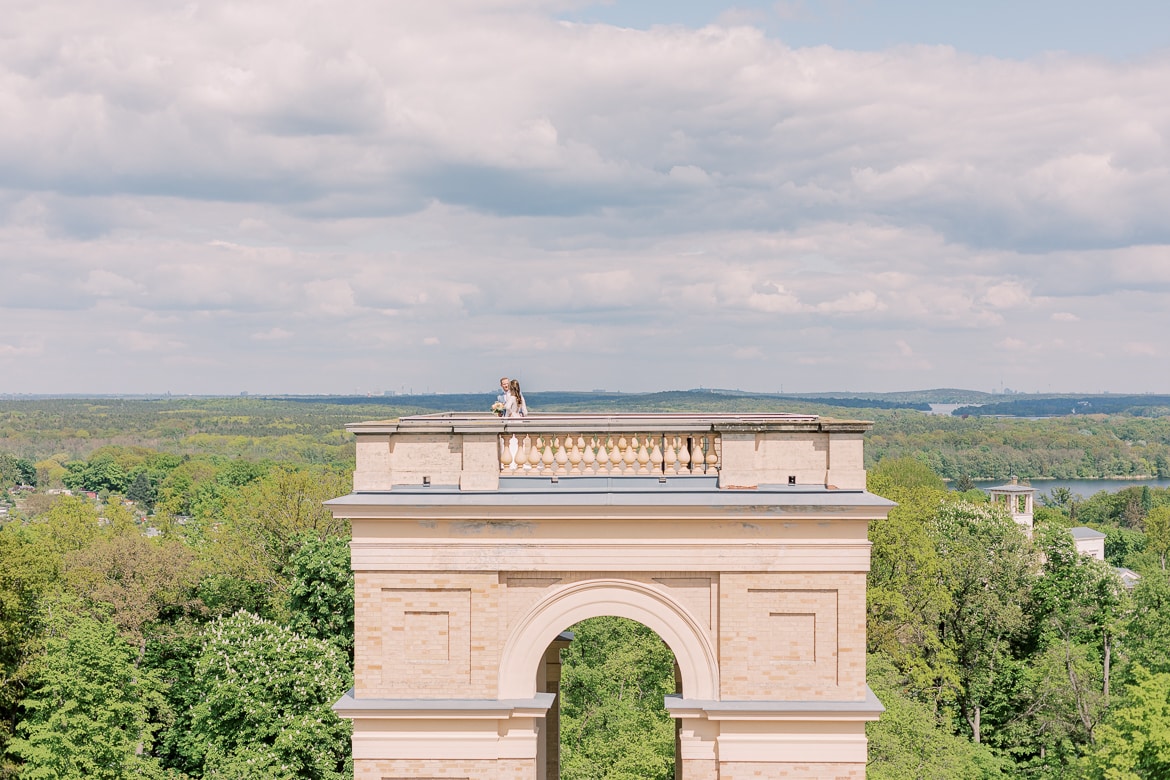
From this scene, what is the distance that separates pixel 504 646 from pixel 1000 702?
40.2 m

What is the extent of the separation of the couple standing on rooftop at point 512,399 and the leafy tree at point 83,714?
21356 mm

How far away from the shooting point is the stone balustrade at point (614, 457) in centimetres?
1304

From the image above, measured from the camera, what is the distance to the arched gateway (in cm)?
1250

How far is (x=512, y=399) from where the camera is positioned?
1606cm

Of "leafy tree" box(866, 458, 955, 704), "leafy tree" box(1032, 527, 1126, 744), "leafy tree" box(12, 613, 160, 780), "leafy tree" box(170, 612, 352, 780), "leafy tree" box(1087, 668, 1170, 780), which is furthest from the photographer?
"leafy tree" box(866, 458, 955, 704)

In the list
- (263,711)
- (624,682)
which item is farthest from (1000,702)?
(263,711)

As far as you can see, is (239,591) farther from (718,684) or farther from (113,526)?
(718,684)

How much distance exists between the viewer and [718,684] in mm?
12609

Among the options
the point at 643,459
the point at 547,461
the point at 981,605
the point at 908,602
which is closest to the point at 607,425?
the point at 643,459

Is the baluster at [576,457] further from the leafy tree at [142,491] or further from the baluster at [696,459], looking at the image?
the leafy tree at [142,491]

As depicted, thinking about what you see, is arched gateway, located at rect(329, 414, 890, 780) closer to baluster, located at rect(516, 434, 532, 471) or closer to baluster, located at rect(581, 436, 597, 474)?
baluster, located at rect(581, 436, 597, 474)

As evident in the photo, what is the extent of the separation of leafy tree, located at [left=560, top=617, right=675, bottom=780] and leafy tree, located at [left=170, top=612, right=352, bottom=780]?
7.65m

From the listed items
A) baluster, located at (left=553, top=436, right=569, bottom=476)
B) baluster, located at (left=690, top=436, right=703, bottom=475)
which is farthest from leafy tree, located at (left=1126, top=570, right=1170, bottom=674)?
baluster, located at (left=553, top=436, right=569, bottom=476)

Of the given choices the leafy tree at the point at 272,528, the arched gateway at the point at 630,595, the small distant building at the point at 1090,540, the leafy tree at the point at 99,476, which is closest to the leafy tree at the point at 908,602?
the leafy tree at the point at 272,528
